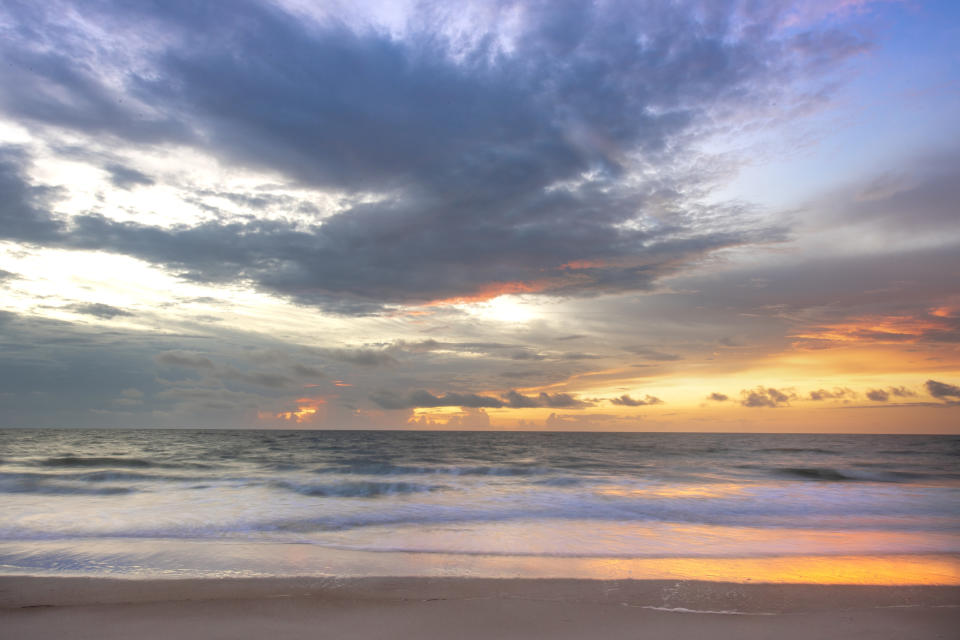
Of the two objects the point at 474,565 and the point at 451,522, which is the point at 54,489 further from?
the point at 474,565

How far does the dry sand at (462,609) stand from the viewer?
15.8 feet

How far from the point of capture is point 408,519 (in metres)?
12.2

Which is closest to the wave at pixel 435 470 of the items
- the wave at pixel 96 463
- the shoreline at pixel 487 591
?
the wave at pixel 96 463

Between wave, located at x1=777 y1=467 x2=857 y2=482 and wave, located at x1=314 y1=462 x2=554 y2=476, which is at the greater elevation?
wave, located at x1=314 y1=462 x2=554 y2=476

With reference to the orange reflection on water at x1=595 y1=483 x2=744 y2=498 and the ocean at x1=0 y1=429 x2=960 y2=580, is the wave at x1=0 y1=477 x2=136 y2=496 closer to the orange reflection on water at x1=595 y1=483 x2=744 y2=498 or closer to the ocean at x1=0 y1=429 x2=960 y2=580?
the ocean at x1=0 y1=429 x2=960 y2=580

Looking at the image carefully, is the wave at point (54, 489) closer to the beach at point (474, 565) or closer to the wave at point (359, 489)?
the beach at point (474, 565)

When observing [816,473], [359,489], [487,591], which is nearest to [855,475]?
[816,473]

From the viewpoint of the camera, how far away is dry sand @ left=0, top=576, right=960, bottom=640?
4805 mm

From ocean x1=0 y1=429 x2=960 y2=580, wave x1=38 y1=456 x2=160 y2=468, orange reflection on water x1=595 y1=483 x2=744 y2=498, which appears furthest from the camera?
wave x1=38 y1=456 x2=160 y2=468

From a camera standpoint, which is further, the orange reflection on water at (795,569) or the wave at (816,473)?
the wave at (816,473)

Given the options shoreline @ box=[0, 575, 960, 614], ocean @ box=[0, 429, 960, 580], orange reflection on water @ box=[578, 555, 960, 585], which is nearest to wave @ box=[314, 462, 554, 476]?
ocean @ box=[0, 429, 960, 580]

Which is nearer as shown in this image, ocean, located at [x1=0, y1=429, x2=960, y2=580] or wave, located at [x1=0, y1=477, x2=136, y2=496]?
ocean, located at [x1=0, y1=429, x2=960, y2=580]

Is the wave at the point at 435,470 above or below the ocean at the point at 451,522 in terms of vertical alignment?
below

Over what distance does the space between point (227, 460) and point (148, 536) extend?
2480 centimetres
